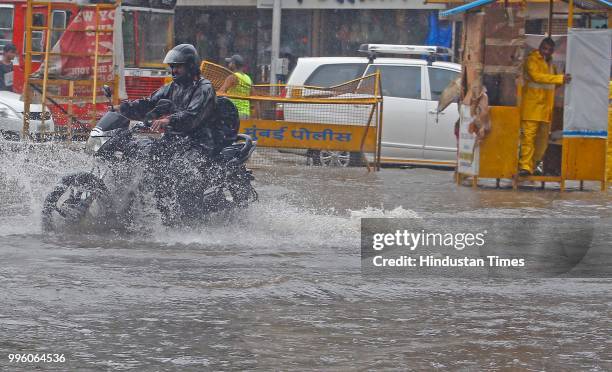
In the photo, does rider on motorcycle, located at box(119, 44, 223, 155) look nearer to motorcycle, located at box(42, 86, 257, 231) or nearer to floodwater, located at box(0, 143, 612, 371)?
motorcycle, located at box(42, 86, 257, 231)

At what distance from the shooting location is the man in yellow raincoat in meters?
15.5

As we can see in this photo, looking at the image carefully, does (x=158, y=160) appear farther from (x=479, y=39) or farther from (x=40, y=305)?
(x=479, y=39)

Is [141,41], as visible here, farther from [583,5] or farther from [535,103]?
[583,5]

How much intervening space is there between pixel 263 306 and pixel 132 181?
3.23 m

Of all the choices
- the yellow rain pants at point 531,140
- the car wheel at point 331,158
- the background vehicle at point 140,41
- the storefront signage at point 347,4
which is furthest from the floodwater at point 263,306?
the storefront signage at point 347,4

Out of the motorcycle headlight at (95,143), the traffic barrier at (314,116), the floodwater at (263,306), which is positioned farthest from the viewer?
the traffic barrier at (314,116)

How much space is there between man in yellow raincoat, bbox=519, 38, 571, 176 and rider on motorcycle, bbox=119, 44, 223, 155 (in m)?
5.68

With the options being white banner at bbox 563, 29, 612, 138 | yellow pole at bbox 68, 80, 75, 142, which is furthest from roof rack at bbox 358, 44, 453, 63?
yellow pole at bbox 68, 80, 75, 142

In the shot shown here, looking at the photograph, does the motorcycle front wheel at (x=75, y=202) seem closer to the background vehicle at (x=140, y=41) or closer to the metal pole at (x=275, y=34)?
the background vehicle at (x=140, y=41)

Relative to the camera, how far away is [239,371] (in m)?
5.98

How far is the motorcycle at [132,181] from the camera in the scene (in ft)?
34.3

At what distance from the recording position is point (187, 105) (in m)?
10.9

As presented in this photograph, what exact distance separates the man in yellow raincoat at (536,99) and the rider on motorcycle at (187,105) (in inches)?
224

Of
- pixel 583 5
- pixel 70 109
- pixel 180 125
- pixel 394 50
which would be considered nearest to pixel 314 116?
pixel 394 50
